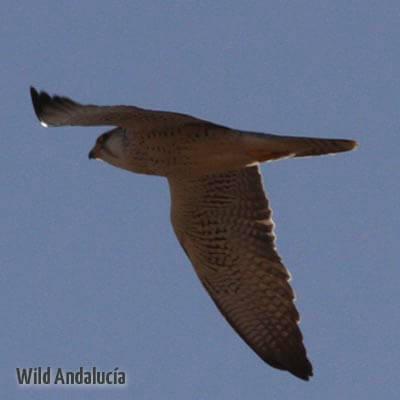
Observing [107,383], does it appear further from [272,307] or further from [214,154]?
[214,154]

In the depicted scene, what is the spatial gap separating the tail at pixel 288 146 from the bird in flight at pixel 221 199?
0.01 meters

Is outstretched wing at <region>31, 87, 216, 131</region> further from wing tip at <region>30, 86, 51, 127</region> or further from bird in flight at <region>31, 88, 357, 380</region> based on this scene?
wing tip at <region>30, 86, 51, 127</region>

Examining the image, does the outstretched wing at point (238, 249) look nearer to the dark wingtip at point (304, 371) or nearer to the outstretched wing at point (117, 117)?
the dark wingtip at point (304, 371)

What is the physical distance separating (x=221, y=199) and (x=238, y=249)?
513 mm

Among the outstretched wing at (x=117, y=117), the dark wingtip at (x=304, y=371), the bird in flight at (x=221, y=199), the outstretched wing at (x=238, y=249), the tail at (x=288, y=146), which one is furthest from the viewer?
the outstretched wing at (x=238, y=249)

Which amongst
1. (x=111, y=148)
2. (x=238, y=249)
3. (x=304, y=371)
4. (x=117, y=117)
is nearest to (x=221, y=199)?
(x=238, y=249)

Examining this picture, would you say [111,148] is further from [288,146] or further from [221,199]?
[288,146]

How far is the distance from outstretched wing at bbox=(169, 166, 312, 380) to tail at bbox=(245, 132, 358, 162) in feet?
3.61

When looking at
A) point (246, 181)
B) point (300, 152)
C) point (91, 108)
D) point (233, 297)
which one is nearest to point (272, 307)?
point (233, 297)

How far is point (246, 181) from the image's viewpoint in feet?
34.7

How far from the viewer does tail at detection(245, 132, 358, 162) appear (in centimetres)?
905

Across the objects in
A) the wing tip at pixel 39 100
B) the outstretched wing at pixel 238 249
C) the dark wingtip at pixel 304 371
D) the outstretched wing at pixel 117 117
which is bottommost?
the dark wingtip at pixel 304 371

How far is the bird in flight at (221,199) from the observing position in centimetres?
945

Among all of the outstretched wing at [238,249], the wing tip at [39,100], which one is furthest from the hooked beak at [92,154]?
the outstretched wing at [238,249]
